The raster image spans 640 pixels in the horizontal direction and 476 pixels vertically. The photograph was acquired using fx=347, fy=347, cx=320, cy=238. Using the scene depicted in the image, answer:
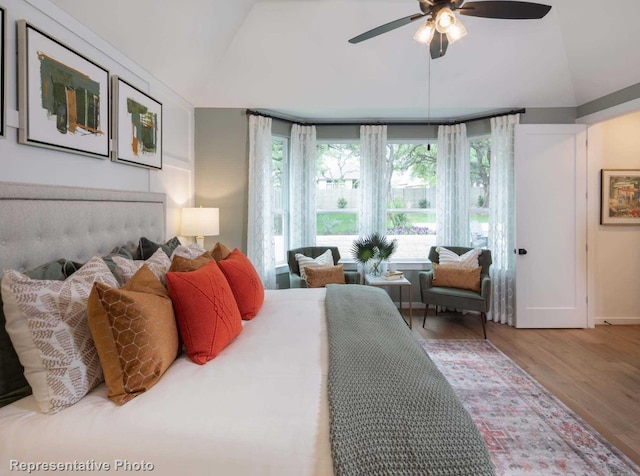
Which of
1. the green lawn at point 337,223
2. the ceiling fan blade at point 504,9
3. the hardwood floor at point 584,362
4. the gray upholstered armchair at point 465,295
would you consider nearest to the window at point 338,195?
the green lawn at point 337,223

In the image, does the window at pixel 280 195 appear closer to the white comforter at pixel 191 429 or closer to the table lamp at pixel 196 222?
the table lamp at pixel 196 222

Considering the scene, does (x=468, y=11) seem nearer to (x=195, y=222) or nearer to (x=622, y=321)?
(x=195, y=222)

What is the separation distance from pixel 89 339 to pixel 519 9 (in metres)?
2.69

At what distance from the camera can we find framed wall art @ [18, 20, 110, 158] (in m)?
1.61

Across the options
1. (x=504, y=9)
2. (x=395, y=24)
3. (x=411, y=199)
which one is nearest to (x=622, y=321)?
(x=411, y=199)

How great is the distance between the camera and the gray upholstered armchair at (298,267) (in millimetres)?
3769

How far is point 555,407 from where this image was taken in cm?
228

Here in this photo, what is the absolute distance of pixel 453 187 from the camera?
14.6 feet

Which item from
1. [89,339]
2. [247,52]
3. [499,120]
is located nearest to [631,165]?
[499,120]

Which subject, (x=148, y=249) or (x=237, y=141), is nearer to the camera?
(x=148, y=249)

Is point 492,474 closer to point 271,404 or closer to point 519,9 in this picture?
point 271,404

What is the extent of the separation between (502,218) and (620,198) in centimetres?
132

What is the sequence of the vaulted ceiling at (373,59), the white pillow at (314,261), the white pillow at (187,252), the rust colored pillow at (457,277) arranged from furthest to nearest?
the white pillow at (314,261) < the rust colored pillow at (457,277) < the vaulted ceiling at (373,59) < the white pillow at (187,252)

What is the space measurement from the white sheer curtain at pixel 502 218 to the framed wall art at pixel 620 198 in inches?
39.9
